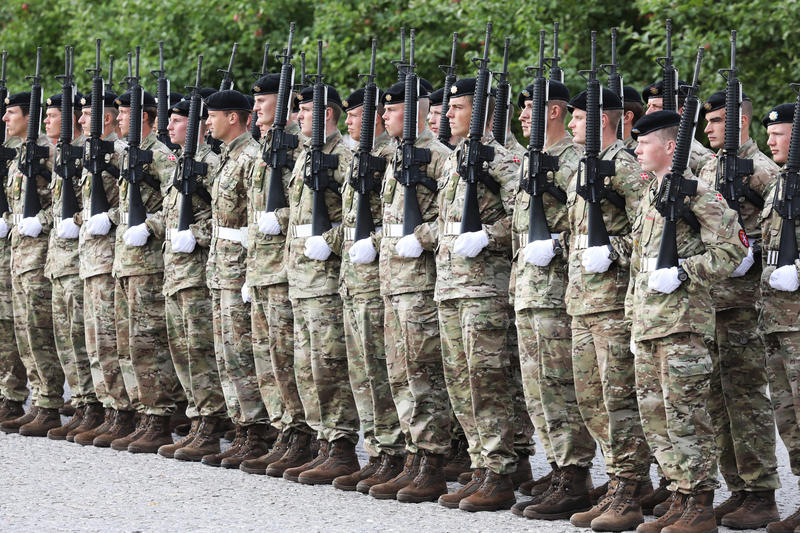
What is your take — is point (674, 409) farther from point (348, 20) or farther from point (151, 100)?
point (348, 20)

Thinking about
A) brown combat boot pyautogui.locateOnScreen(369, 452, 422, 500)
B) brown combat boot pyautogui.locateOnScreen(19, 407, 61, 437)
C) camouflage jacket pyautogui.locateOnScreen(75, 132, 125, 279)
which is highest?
camouflage jacket pyautogui.locateOnScreen(75, 132, 125, 279)

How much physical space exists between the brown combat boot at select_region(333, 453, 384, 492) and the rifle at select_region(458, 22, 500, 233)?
1.59 m

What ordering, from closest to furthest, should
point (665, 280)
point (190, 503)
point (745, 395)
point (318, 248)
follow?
point (665, 280)
point (745, 395)
point (190, 503)
point (318, 248)

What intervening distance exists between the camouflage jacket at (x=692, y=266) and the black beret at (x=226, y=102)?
3.57 metres

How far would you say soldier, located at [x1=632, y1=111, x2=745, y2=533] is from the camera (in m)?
6.94

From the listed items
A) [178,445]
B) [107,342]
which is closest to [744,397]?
[178,445]

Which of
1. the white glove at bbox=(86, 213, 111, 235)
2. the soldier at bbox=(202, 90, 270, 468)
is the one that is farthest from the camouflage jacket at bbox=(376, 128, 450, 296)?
the white glove at bbox=(86, 213, 111, 235)

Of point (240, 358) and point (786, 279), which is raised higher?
point (786, 279)

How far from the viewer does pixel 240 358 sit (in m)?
9.57

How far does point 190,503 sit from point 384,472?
1148 millimetres

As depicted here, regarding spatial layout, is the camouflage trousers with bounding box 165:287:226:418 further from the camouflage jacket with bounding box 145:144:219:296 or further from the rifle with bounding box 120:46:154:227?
the rifle with bounding box 120:46:154:227

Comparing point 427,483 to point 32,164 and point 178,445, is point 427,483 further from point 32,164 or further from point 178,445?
point 32,164

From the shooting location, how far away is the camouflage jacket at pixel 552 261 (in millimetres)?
7730

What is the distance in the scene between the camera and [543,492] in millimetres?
7984
